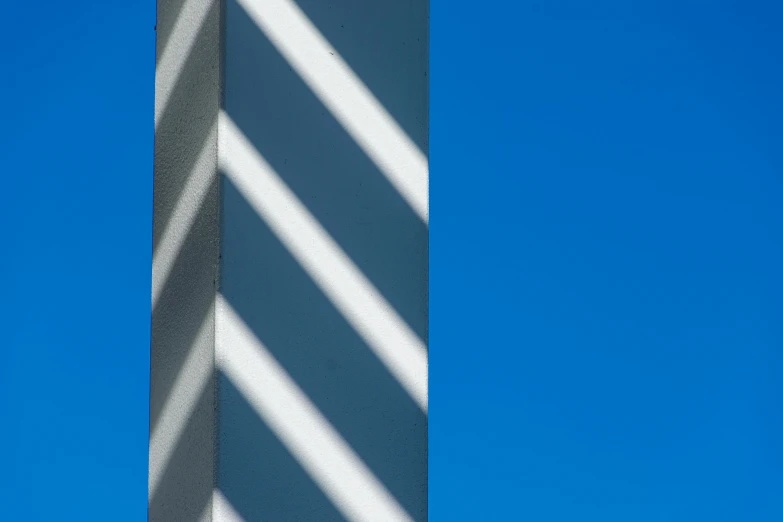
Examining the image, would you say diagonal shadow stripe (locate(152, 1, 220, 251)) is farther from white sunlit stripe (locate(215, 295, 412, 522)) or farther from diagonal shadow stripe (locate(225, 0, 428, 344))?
white sunlit stripe (locate(215, 295, 412, 522))

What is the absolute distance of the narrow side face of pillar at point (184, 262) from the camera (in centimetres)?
Answer: 101

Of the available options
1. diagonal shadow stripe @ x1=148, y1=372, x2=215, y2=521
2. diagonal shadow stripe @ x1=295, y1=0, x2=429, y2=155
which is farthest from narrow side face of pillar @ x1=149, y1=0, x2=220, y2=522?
diagonal shadow stripe @ x1=295, y1=0, x2=429, y2=155

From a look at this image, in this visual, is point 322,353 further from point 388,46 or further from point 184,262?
point 388,46

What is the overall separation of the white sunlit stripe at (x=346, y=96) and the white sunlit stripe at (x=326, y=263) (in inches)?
4.3

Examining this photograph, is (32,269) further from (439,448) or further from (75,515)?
(439,448)

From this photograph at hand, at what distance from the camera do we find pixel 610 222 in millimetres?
3488

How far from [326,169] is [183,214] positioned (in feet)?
0.54

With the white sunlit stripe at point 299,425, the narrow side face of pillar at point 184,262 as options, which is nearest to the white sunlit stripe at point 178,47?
the narrow side face of pillar at point 184,262

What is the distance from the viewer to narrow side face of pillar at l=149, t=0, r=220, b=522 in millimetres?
1011

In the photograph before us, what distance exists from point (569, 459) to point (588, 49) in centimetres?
145

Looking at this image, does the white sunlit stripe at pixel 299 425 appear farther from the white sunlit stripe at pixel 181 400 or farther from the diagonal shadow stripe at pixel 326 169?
the diagonal shadow stripe at pixel 326 169

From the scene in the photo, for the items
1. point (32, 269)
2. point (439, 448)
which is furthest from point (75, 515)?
point (439, 448)

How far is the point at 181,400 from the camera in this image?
1063mm

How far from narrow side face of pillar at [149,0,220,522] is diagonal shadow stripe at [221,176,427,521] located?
29 millimetres
